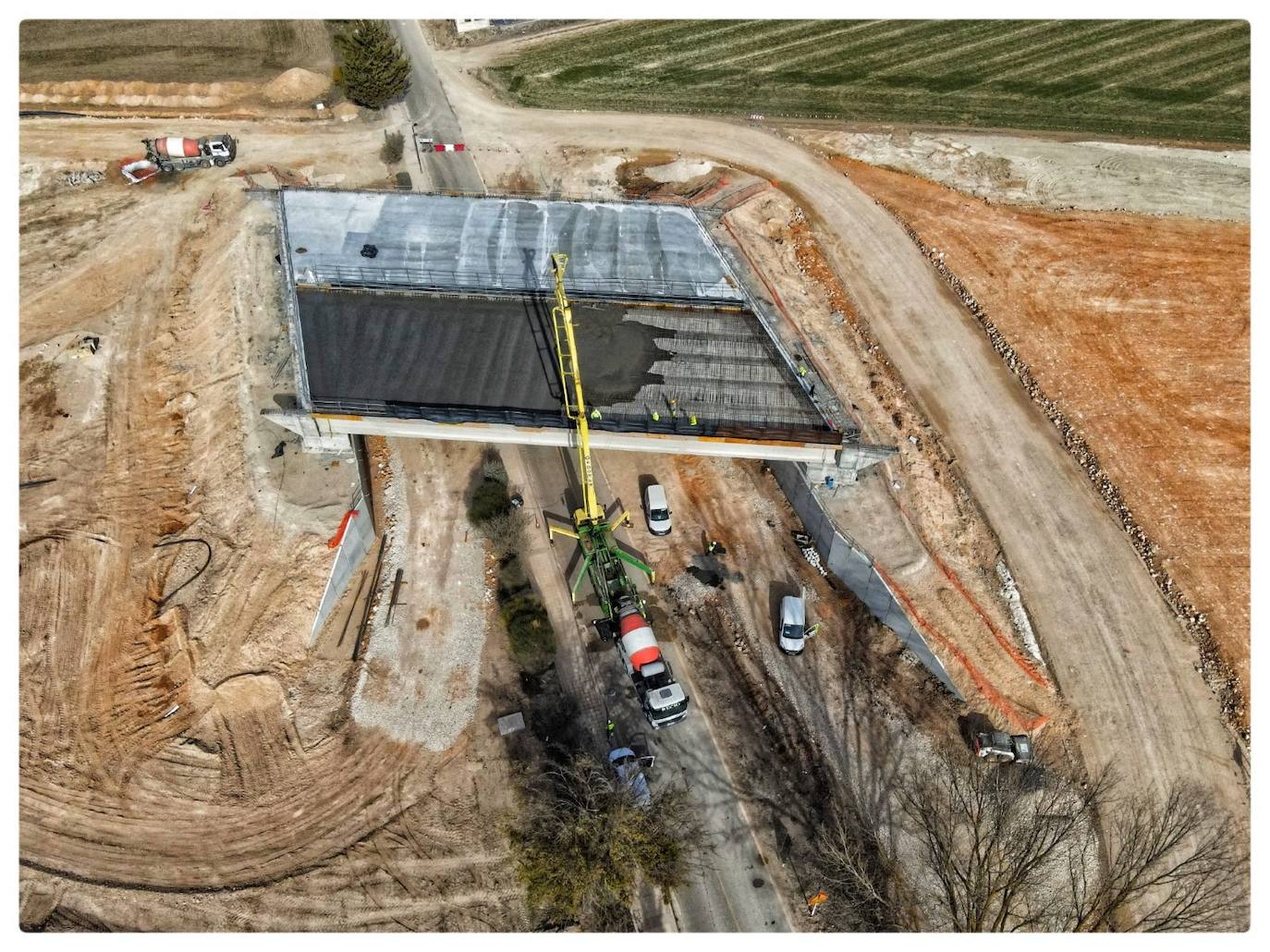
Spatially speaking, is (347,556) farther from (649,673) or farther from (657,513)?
(649,673)

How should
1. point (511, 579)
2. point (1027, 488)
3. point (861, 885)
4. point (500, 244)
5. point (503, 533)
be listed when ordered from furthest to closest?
point (500, 244) < point (1027, 488) < point (503, 533) < point (511, 579) < point (861, 885)

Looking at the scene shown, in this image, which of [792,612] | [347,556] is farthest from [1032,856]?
[347,556]

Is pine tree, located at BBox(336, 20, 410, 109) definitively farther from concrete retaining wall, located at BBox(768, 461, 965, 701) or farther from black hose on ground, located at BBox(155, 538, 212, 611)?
concrete retaining wall, located at BBox(768, 461, 965, 701)

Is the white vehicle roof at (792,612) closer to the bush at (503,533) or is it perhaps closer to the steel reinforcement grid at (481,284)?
the bush at (503,533)

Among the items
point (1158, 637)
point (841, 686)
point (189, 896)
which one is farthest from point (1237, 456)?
point (189, 896)

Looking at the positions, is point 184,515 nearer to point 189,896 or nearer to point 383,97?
point 189,896

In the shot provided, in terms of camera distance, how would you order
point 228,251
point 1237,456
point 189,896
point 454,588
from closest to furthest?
point 189,896, point 454,588, point 1237,456, point 228,251

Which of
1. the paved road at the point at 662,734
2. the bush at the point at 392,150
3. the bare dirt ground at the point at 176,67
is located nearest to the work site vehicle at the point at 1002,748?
the paved road at the point at 662,734
